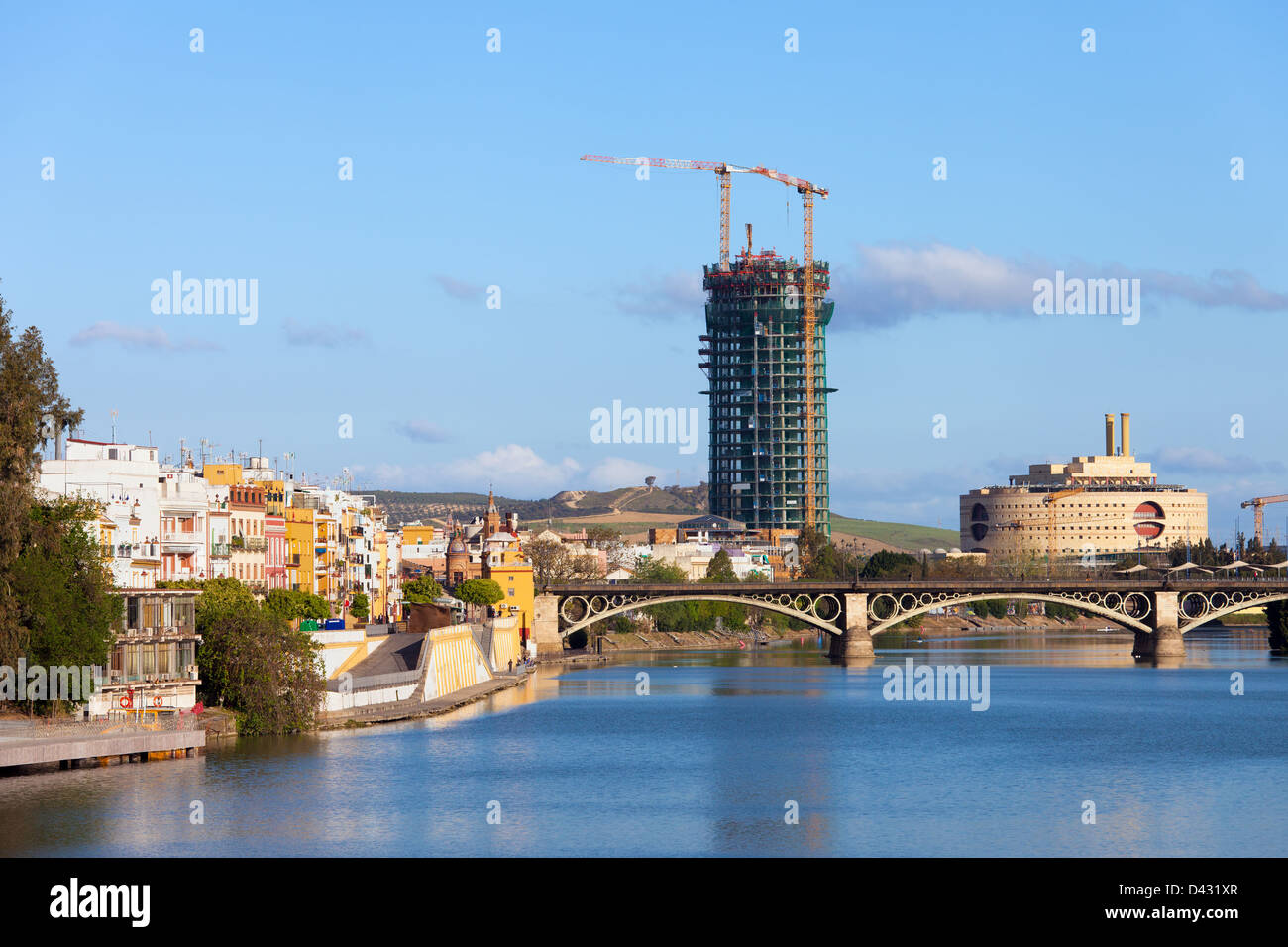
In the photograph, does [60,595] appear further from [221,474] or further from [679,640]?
[679,640]

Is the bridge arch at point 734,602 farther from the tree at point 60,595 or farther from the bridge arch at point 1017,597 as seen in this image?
the tree at point 60,595

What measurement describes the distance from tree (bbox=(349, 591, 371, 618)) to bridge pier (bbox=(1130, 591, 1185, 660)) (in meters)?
60.8

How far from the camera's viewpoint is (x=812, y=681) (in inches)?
4702

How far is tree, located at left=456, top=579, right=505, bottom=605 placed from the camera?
5502 inches

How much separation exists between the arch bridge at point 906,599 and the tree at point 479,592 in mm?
8092

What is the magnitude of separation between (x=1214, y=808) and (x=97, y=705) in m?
38.5

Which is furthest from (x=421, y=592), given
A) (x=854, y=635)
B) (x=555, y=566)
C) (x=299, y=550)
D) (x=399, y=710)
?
(x=555, y=566)

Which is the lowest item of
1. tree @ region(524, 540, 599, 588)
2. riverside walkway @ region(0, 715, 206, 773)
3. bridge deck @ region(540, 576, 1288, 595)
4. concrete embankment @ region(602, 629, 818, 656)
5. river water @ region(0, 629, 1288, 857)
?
concrete embankment @ region(602, 629, 818, 656)

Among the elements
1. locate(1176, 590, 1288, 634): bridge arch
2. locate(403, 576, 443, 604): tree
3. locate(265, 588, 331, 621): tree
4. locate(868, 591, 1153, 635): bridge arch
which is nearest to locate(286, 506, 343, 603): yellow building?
locate(265, 588, 331, 621): tree

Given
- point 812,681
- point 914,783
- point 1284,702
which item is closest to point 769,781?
point 914,783

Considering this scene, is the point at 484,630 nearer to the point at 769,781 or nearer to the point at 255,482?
the point at 255,482

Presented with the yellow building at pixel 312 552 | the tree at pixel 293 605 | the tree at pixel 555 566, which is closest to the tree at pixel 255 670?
the tree at pixel 293 605

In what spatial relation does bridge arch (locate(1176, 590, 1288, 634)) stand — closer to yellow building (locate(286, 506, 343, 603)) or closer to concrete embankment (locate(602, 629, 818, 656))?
concrete embankment (locate(602, 629, 818, 656))
